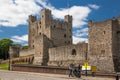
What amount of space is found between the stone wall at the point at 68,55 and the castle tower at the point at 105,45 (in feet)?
14.1

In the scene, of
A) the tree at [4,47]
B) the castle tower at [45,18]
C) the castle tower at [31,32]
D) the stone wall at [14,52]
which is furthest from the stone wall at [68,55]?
the tree at [4,47]

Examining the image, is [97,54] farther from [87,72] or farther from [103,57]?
[87,72]

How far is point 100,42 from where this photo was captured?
129 ft

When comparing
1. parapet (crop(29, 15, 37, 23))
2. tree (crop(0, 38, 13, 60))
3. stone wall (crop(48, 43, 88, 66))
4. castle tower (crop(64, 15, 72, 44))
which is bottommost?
stone wall (crop(48, 43, 88, 66))

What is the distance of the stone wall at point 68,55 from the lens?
45125 millimetres

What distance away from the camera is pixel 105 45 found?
38656 mm

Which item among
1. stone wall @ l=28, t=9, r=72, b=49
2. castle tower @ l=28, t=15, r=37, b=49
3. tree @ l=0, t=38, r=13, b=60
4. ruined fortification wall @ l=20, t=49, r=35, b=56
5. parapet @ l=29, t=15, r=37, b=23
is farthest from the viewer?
tree @ l=0, t=38, r=13, b=60

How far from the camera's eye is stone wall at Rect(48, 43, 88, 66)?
1777 inches

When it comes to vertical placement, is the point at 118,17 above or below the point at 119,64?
above

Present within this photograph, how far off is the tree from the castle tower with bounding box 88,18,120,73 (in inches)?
2754

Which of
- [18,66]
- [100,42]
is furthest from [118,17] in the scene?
[18,66]

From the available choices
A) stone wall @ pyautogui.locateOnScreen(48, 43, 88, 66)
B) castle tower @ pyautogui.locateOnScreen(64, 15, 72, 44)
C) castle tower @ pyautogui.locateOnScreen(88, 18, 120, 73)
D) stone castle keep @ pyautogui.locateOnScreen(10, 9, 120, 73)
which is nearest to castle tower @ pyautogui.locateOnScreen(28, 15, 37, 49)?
castle tower @ pyautogui.locateOnScreen(64, 15, 72, 44)

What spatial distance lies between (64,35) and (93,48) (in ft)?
121

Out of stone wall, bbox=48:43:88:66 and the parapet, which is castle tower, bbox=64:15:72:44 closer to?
the parapet
